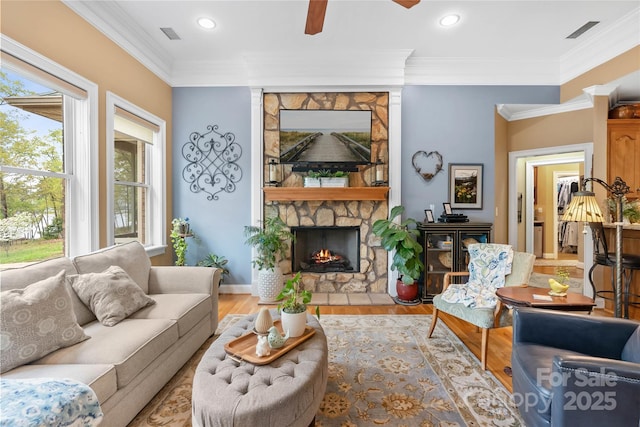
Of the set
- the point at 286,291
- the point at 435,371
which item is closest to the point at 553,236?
the point at 435,371

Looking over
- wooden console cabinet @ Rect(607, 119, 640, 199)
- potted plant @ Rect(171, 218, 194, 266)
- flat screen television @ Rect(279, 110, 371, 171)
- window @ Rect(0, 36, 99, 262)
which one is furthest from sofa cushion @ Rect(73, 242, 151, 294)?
wooden console cabinet @ Rect(607, 119, 640, 199)

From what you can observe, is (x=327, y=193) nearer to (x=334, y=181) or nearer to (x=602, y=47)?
(x=334, y=181)

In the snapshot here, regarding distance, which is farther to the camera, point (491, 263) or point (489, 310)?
point (491, 263)

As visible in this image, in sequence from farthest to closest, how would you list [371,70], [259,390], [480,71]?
1. [480,71]
2. [371,70]
3. [259,390]

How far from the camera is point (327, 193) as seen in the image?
3715 millimetres

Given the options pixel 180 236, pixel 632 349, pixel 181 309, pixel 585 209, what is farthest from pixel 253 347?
pixel 585 209

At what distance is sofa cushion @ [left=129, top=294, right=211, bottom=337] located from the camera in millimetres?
2070

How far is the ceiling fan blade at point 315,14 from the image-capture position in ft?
6.21

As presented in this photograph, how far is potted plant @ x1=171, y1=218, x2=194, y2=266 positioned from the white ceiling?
192cm

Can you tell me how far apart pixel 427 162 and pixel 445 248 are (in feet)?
3.86

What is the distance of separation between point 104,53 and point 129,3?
52cm

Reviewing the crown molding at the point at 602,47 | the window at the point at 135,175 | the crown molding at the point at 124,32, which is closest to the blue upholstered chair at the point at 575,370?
the crown molding at the point at 602,47

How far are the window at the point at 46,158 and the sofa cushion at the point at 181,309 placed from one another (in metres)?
0.95

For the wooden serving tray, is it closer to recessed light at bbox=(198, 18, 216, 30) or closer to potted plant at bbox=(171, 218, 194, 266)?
potted plant at bbox=(171, 218, 194, 266)
